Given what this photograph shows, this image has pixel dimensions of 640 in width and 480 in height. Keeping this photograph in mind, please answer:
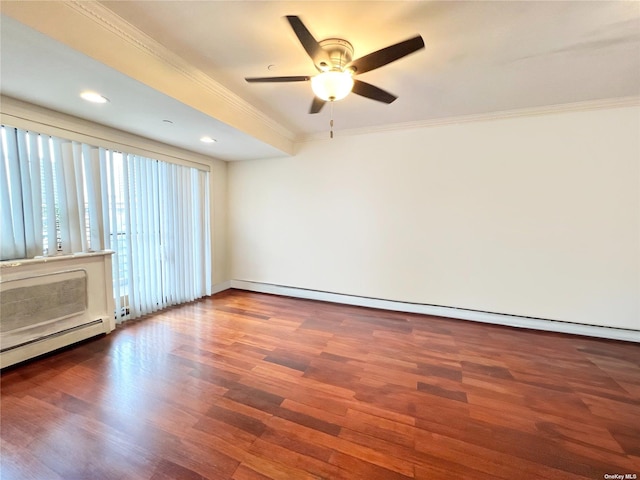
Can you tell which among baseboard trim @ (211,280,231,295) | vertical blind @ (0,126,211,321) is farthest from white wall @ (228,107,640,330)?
vertical blind @ (0,126,211,321)

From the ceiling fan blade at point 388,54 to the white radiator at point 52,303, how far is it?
314cm

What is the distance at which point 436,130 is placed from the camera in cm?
323

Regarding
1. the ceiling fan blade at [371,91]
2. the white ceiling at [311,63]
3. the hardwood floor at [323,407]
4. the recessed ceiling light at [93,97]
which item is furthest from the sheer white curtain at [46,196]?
the ceiling fan blade at [371,91]

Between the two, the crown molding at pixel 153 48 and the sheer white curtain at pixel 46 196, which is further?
the sheer white curtain at pixel 46 196

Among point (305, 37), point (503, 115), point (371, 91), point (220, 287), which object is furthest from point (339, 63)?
point (220, 287)

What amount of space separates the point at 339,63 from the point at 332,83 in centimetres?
34

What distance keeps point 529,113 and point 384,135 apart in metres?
1.65

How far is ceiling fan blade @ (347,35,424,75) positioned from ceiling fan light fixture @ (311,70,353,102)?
0.26 ft

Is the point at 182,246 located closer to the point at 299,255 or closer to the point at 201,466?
the point at 299,255

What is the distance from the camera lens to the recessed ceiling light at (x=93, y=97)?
202 centimetres

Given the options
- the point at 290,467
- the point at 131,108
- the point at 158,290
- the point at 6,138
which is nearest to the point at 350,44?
the point at 131,108

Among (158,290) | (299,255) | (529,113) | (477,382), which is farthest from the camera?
(299,255)

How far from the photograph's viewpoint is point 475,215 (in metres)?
3.13

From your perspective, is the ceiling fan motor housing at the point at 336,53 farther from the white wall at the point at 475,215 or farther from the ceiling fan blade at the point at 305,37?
the white wall at the point at 475,215
